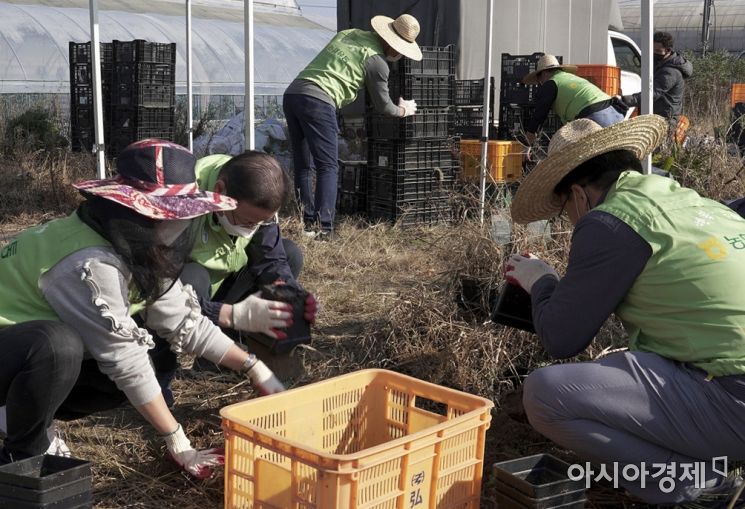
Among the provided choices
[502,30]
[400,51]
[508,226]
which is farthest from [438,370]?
[502,30]

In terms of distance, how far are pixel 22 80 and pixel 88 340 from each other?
40.6 ft

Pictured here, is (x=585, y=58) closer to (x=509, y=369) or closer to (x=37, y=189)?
(x=37, y=189)

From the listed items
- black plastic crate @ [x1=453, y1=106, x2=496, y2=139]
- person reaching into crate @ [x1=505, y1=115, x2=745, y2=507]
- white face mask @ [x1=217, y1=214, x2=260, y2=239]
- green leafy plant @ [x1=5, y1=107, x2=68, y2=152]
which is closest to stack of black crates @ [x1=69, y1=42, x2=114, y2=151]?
green leafy plant @ [x1=5, y1=107, x2=68, y2=152]

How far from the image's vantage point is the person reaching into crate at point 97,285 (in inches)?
86.4

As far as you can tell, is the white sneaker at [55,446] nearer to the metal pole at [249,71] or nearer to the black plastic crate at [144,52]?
the metal pole at [249,71]

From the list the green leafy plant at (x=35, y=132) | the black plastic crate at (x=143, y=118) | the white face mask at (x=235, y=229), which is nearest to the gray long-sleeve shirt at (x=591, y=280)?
the white face mask at (x=235, y=229)

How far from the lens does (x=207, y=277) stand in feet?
10.0

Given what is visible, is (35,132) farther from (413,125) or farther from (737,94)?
(737,94)

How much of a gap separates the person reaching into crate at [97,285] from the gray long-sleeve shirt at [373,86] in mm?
3520

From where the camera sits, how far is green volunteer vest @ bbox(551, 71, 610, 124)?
6.01 meters

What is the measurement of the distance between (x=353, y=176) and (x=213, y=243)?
13.8ft

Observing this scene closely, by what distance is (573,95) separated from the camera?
6.12 metres

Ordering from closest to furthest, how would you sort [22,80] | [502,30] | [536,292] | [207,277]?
[536,292] < [207,277] < [502,30] < [22,80]

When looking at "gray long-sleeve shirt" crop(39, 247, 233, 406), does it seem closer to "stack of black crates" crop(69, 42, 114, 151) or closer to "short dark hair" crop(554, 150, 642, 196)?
"short dark hair" crop(554, 150, 642, 196)
